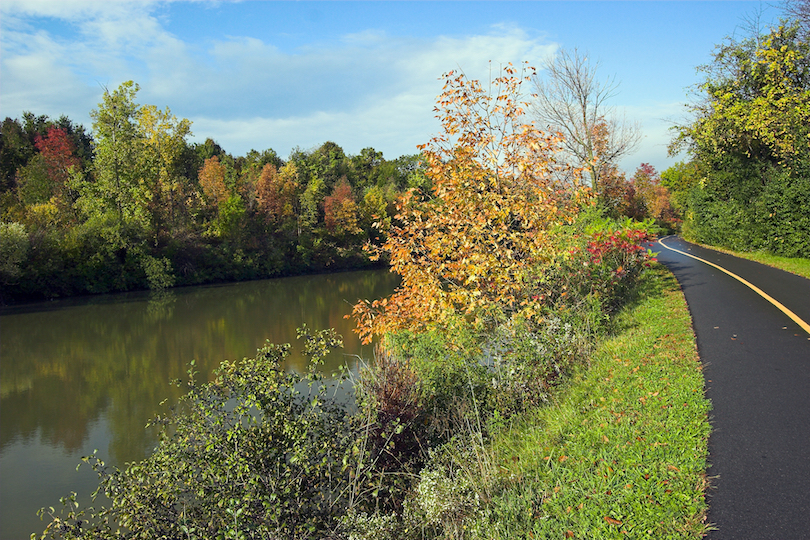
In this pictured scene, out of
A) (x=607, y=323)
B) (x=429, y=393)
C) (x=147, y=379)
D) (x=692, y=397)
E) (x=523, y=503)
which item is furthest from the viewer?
(x=147, y=379)

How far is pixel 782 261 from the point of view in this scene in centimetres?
1872

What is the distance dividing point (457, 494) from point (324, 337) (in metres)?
2.32

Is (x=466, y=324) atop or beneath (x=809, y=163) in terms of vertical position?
beneath

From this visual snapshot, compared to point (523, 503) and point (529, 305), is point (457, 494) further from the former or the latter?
point (529, 305)

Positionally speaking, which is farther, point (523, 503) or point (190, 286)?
point (190, 286)

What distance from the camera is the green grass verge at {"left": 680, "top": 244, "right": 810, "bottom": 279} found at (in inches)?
633

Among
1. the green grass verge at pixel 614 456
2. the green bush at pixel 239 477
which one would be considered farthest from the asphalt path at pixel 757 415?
the green bush at pixel 239 477

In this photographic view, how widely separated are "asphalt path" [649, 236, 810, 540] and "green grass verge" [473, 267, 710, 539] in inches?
6.6

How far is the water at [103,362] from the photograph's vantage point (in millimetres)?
9305

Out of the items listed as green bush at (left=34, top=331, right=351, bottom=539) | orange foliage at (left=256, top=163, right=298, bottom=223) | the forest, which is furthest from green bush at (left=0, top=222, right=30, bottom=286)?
green bush at (left=34, top=331, right=351, bottom=539)

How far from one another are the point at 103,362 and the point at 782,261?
22362 millimetres

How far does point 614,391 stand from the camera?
704 cm

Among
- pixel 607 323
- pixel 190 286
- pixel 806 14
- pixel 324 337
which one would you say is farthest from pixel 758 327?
pixel 190 286

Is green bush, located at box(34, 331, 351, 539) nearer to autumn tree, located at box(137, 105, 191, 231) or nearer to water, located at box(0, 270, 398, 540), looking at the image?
water, located at box(0, 270, 398, 540)
